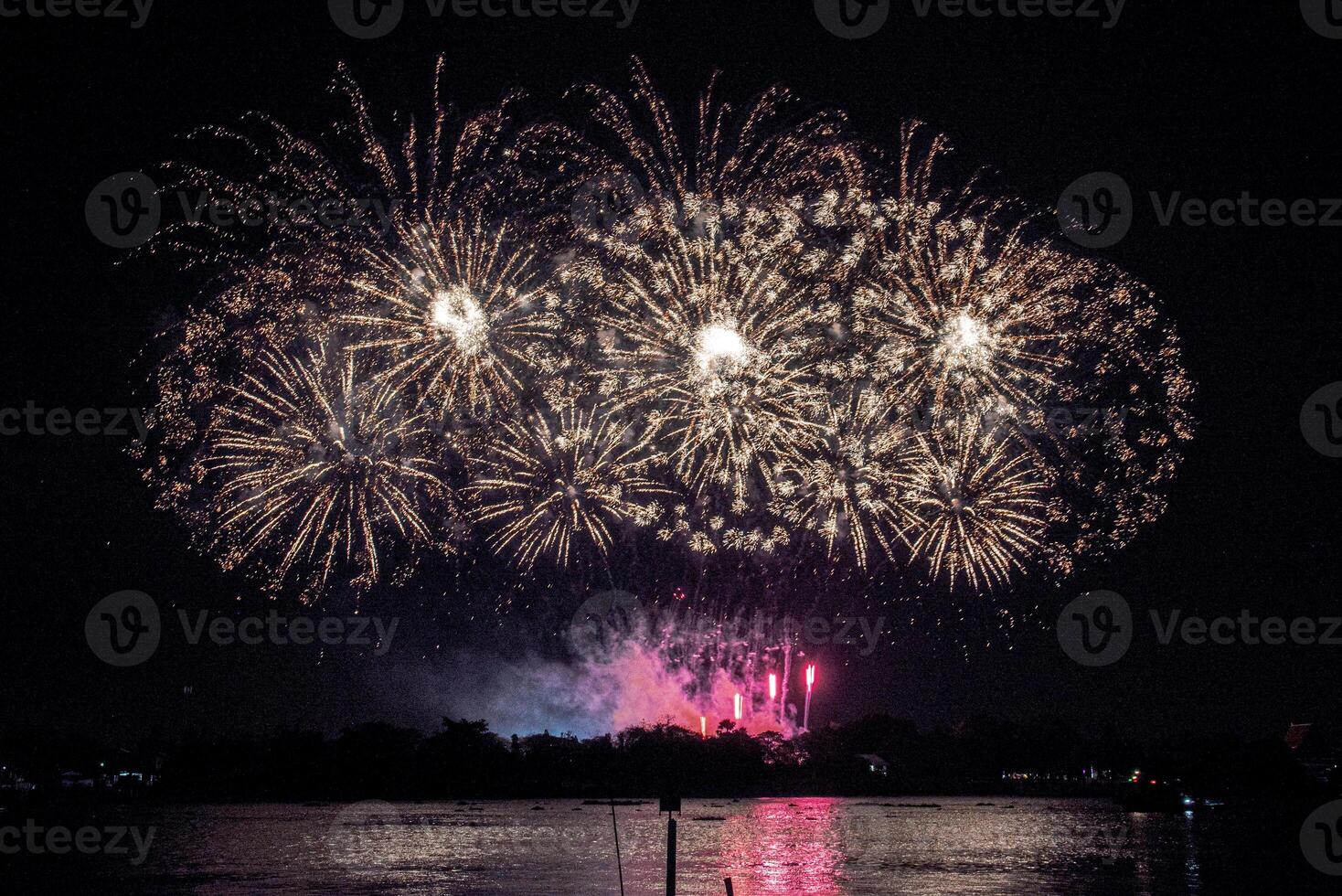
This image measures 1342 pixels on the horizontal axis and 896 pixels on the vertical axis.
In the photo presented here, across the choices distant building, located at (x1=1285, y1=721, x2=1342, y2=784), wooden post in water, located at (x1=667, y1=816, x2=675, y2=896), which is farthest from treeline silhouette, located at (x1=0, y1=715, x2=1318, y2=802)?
wooden post in water, located at (x1=667, y1=816, x2=675, y2=896)

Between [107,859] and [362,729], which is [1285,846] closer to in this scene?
[107,859]

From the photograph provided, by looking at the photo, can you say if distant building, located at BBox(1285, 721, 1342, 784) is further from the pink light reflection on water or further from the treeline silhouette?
the pink light reflection on water

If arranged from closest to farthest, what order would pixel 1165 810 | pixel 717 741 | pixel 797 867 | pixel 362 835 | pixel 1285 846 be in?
pixel 797 867 < pixel 1285 846 < pixel 362 835 < pixel 1165 810 < pixel 717 741

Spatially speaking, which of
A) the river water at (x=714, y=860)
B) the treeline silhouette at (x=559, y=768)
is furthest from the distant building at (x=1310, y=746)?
the river water at (x=714, y=860)

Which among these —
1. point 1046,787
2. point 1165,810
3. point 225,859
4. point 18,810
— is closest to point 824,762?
point 1046,787

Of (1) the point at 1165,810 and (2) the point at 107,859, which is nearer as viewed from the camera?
(2) the point at 107,859

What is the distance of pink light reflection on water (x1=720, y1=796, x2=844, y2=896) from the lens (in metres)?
35.5

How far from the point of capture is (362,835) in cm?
Result: 6806

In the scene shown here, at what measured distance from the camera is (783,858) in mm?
48031

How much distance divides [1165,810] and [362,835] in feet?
264

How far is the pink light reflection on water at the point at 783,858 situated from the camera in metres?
35.5

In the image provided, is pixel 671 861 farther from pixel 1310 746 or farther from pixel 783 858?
pixel 1310 746

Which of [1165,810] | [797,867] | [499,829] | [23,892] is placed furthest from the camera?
[1165,810]

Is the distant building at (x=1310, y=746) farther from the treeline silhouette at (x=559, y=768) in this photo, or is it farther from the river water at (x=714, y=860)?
the river water at (x=714, y=860)
